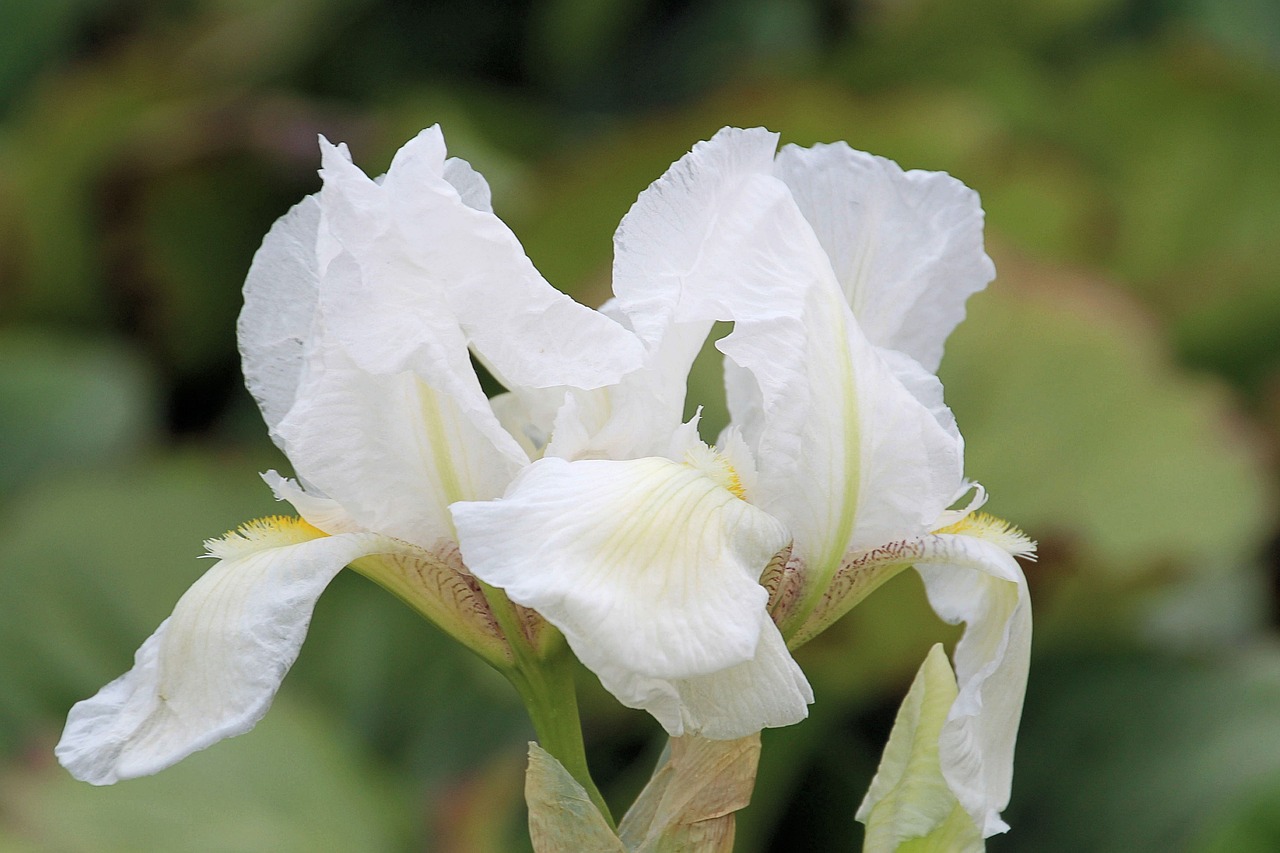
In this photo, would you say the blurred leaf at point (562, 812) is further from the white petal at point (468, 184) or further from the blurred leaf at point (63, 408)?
the blurred leaf at point (63, 408)

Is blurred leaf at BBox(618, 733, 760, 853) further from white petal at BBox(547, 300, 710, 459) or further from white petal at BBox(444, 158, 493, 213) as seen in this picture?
white petal at BBox(444, 158, 493, 213)

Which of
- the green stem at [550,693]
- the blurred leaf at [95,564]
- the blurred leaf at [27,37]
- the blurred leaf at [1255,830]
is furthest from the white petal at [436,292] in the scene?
the blurred leaf at [27,37]

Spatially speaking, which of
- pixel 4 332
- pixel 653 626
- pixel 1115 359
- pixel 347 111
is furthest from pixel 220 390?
pixel 653 626

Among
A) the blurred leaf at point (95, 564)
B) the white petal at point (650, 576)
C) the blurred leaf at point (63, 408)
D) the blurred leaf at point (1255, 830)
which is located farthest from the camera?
the blurred leaf at point (63, 408)

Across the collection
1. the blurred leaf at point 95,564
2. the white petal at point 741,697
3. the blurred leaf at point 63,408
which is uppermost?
the white petal at point 741,697

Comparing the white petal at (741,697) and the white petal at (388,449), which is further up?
the white petal at (388,449)

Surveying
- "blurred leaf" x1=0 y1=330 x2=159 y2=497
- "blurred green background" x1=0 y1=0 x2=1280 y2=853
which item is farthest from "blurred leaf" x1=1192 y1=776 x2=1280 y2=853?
"blurred leaf" x1=0 y1=330 x2=159 y2=497

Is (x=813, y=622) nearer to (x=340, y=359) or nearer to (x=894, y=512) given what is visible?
(x=894, y=512)
